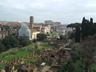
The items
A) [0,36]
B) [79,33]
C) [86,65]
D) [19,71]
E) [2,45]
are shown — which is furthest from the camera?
[0,36]

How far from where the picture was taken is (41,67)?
16078 mm

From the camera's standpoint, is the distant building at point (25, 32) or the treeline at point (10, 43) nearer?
the treeline at point (10, 43)

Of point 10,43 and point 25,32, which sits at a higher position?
point 25,32

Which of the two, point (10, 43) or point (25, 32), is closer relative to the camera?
point (10, 43)

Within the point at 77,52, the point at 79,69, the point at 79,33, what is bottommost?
the point at 79,69

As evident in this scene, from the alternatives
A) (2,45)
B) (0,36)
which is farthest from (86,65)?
(0,36)

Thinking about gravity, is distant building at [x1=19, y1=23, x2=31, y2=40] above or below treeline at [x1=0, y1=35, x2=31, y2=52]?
above

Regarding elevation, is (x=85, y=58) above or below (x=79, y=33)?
below

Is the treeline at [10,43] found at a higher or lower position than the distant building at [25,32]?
lower

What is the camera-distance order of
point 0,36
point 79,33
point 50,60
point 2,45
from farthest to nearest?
point 0,36 < point 2,45 < point 79,33 < point 50,60

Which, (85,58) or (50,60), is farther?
(50,60)

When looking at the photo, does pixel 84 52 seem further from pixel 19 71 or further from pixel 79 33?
pixel 79 33

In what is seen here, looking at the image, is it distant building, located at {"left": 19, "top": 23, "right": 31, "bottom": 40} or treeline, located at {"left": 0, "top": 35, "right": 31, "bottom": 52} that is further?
distant building, located at {"left": 19, "top": 23, "right": 31, "bottom": 40}

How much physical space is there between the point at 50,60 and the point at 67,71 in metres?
6.82
